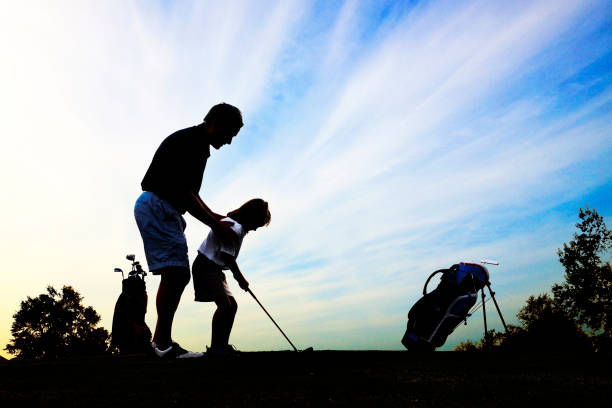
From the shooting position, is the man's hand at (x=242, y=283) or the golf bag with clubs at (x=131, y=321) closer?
the man's hand at (x=242, y=283)

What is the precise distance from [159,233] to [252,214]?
115 cm

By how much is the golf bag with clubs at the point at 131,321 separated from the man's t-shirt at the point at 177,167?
3041 mm

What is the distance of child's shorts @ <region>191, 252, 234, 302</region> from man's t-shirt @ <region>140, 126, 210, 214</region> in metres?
0.80

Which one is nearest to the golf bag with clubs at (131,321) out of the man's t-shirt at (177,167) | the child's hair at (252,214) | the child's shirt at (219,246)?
the child's shirt at (219,246)

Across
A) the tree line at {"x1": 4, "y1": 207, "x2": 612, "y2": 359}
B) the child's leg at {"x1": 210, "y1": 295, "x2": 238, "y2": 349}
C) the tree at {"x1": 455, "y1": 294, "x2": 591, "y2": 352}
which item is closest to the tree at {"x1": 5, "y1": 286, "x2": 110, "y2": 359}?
the tree line at {"x1": 4, "y1": 207, "x2": 612, "y2": 359}

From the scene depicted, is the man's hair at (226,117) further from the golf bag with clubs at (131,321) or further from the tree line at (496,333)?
the tree line at (496,333)

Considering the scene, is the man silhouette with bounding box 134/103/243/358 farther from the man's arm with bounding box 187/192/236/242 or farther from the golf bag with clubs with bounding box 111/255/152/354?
the golf bag with clubs with bounding box 111/255/152/354

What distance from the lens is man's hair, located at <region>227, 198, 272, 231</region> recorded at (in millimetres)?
5191

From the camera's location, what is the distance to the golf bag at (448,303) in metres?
6.23

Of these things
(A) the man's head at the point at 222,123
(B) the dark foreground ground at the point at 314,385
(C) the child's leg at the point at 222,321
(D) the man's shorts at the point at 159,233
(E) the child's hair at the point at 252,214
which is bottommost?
(B) the dark foreground ground at the point at 314,385

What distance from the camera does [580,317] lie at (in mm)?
31172

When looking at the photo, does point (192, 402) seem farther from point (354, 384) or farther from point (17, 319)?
point (17, 319)

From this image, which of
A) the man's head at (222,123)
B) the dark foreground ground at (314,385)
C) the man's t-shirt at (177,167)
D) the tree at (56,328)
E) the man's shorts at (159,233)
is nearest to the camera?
the dark foreground ground at (314,385)

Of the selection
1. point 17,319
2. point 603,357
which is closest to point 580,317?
point 603,357
